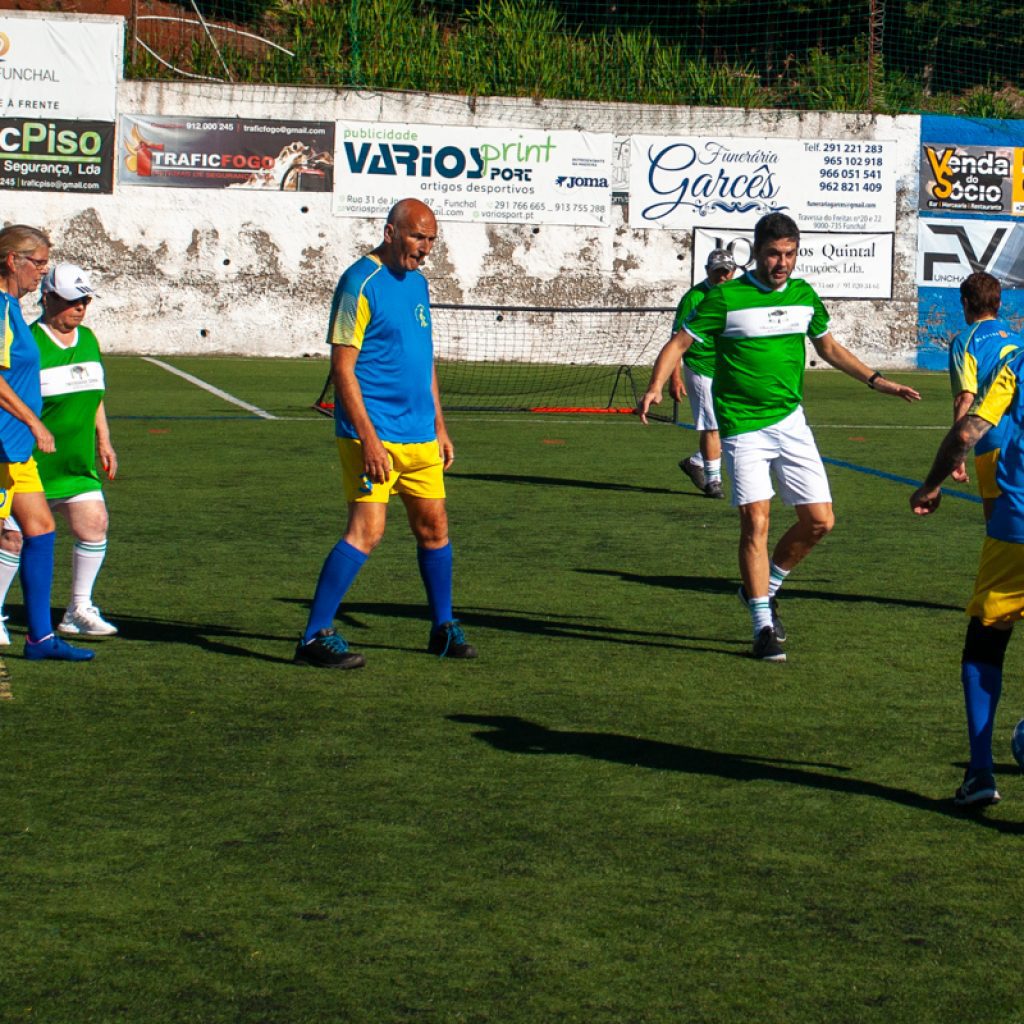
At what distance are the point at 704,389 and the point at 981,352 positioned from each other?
20.5 ft

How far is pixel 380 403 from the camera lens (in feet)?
23.6

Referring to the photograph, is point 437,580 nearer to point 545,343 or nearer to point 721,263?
point 721,263

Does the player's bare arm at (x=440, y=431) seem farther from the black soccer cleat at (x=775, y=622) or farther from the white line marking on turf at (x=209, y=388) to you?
the white line marking on turf at (x=209, y=388)

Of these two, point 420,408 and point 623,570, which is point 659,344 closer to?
point 623,570

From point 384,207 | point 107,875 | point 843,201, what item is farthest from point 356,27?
point 107,875

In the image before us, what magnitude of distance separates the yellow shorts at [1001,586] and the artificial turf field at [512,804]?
62 centimetres

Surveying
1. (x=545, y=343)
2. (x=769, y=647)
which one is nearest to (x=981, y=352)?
(x=769, y=647)

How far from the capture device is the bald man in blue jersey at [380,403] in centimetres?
702

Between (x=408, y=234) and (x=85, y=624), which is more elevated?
(x=408, y=234)

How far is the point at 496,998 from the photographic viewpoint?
12.4ft

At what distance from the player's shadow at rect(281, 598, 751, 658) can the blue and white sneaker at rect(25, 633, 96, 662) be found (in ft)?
4.20

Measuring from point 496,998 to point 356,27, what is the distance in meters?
28.6

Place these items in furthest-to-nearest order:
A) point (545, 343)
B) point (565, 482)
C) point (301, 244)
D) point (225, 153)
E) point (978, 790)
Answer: point (545, 343), point (301, 244), point (225, 153), point (565, 482), point (978, 790)

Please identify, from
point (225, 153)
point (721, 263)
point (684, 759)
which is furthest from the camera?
point (225, 153)
